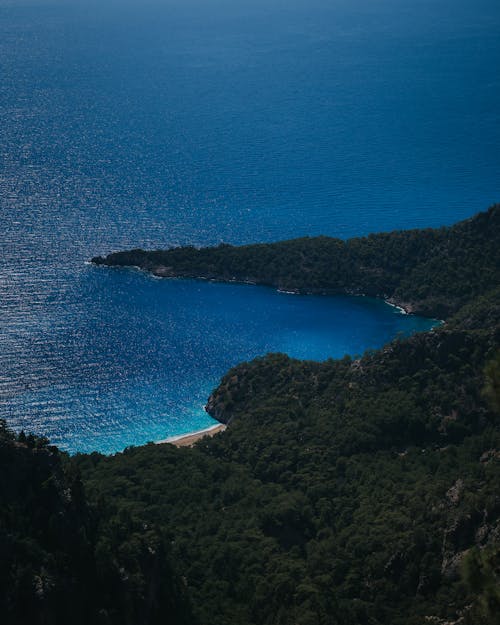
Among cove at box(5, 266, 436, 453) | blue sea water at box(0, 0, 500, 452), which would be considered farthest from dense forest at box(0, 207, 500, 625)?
blue sea water at box(0, 0, 500, 452)

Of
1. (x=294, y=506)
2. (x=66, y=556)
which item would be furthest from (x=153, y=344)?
(x=66, y=556)

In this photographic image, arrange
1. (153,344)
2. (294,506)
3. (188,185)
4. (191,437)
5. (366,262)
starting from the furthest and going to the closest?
1. (188,185)
2. (366,262)
3. (153,344)
4. (191,437)
5. (294,506)

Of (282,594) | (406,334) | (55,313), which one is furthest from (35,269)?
(282,594)

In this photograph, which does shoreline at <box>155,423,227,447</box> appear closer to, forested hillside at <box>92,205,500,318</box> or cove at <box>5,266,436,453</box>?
cove at <box>5,266,436,453</box>

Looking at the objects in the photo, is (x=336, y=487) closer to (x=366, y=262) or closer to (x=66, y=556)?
(x=66, y=556)

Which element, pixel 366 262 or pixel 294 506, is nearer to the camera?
pixel 294 506

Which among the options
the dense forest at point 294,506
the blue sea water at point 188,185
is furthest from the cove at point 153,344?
the dense forest at point 294,506
